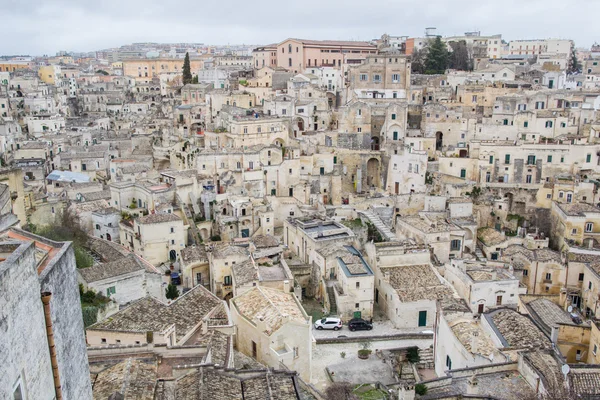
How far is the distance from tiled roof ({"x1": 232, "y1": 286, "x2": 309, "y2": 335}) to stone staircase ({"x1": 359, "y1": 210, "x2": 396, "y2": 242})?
10175 mm

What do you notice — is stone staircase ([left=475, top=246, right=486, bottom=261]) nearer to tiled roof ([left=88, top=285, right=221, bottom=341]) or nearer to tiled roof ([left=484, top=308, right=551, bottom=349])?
tiled roof ([left=484, top=308, right=551, bottom=349])

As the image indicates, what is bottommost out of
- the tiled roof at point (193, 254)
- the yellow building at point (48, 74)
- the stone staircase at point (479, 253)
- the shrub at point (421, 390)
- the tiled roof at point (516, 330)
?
the stone staircase at point (479, 253)

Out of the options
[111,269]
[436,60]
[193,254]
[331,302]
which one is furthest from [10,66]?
[331,302]

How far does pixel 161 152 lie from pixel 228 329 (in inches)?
1157

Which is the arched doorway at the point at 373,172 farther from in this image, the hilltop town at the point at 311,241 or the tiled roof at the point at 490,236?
the tiled roof at the point at 490,236

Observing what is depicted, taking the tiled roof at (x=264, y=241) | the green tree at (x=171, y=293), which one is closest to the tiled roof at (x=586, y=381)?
the tiled roof at (x=264, y=241)

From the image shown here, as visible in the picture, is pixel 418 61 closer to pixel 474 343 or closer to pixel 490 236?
pixel 490 236

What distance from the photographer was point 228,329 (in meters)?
19.1

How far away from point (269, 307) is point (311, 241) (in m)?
8.29

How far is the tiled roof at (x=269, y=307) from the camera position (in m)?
19.4

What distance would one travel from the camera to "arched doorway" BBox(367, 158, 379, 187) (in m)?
44.7

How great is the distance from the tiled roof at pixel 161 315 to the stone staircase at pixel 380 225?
12.6 m

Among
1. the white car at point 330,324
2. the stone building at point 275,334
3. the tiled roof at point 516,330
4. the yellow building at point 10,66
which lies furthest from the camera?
the yellow building at point 10,66

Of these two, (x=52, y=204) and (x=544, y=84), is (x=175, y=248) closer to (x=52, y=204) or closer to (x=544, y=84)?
(x=52, y=204)
